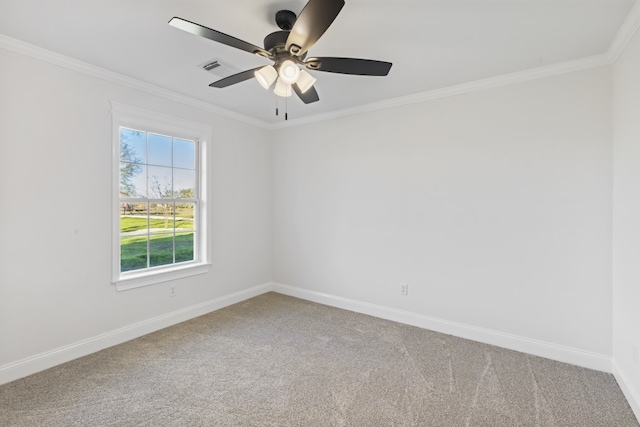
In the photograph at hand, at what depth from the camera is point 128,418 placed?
1948mm

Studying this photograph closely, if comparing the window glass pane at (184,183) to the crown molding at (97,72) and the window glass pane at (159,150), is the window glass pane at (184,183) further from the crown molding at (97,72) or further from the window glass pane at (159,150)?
the crown molding at (97,72)

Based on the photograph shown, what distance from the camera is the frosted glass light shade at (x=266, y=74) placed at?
198 cm

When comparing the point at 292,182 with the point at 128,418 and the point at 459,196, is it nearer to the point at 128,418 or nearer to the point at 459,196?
the point at 459,196

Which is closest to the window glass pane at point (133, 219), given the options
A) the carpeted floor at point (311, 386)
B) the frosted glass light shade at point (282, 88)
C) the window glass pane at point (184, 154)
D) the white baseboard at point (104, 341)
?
the window glass pane at point (184, 154)

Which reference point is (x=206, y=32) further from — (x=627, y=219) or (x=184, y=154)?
(x=627, y=219)

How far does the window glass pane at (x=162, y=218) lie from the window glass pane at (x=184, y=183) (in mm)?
191

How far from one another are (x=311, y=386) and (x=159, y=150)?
2883 millimetres

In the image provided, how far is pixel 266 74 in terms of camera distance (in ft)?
6.55

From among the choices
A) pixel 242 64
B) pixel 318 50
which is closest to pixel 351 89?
pixel 318 50

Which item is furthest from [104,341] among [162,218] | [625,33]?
[625,33]

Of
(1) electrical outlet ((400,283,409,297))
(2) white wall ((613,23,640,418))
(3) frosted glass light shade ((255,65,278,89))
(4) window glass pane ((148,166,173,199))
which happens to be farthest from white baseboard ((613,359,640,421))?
(4) window glass pane ((148,166,173,199))

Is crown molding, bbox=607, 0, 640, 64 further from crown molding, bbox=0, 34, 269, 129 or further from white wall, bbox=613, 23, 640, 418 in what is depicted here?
crown molding, bbox=0, 34, 269, 129

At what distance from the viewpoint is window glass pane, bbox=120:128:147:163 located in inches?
123

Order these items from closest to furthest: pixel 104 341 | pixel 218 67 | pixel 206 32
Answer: pixel 206 32, pixel 218 67, pixel 104 341
